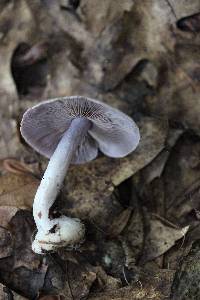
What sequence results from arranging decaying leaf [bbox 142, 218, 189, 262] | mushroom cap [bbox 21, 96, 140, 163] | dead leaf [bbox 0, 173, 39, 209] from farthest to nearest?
dead leaf [bbox 0, 173, 39, 209] → decaying leaf [bbox 142, 218, 189, 262] → mushroom cap [bbox 21, 96, 140, 163]

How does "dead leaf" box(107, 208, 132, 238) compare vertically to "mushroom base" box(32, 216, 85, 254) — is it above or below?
below

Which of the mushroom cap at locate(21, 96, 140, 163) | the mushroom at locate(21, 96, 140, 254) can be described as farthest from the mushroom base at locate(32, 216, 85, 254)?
the mushroom cap at locate(21, 96, 140, 163)

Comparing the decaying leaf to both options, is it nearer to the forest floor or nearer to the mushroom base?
the forest floor

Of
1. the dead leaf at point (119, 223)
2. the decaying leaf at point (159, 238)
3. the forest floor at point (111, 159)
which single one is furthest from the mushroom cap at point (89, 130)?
the decaying leaf at point (159, 238)

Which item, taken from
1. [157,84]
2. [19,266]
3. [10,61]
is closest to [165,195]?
[157,84]

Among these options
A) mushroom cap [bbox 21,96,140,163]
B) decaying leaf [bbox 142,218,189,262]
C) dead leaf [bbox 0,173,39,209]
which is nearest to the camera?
mushroom cap [bbox 21,96,140,163]

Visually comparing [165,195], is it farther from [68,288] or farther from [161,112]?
[68,288]

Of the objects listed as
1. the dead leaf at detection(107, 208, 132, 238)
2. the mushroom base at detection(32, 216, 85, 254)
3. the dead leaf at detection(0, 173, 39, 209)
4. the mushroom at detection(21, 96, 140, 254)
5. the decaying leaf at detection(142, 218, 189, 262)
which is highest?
the mushroom at detection(21, 96, 140, 254)
